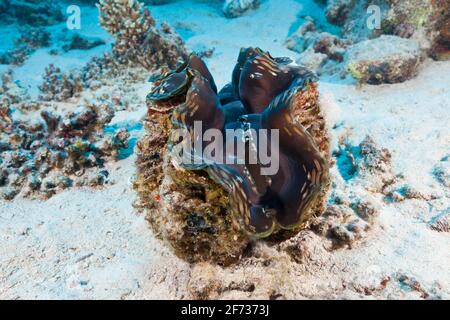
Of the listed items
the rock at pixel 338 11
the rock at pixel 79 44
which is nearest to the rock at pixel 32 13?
the rock at pixel 79 44

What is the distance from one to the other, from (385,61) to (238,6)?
6317 mm

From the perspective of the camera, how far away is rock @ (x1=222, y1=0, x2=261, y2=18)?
10492mm

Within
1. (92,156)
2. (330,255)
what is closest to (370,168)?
(330,255)

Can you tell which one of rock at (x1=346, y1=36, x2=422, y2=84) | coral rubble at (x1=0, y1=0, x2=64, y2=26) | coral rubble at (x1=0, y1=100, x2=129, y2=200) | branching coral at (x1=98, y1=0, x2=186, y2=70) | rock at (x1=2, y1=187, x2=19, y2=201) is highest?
rock at (x1=346, y1=36, x2=422, y2=84)

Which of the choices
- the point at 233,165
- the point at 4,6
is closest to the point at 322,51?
the point at 233,165

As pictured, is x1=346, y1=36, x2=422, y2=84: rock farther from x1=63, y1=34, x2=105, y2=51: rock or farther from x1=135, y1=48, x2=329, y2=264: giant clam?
x1=63, y1=34, x2=105, y2=51: rock

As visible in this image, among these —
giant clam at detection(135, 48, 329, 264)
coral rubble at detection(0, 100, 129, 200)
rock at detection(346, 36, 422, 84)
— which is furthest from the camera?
rock at detection(346, 36, 422, 84)

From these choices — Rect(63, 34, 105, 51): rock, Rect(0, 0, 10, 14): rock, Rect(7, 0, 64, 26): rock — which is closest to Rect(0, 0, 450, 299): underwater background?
Rect(63, 34, 105, 51): rock

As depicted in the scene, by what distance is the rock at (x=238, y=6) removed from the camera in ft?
34.4

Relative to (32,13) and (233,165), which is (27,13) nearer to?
(32,13)

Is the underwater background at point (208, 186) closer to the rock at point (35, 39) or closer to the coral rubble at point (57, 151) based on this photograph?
the coral rubble at point (57, 151)

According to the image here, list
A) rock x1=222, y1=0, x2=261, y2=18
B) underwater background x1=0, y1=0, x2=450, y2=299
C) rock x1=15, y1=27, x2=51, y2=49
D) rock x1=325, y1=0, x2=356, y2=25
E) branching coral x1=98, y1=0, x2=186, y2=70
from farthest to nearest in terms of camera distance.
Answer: rock x1=222, y1=0, x2=261, y2=18, rock x1=15, y1=27, x2=51, y2=49, rock x1=325, y1=0, x2=356, y2=25, branching coral x1=98, y1=0, x2=186, y2=70, underwater background x1=0, y1=0, x2=450, y2=299

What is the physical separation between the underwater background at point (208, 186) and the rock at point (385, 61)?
0.9 inches

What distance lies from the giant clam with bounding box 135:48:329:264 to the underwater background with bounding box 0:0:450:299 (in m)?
0.03
